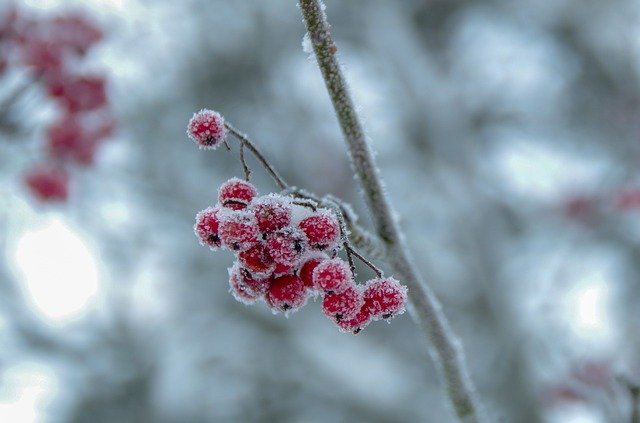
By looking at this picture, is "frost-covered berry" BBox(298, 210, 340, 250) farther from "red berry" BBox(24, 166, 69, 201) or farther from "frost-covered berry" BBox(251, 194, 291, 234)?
"red berry" BBox(24, 166, 69, 201)

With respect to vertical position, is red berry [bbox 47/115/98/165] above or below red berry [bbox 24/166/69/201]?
above

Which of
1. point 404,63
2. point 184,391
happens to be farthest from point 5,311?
point 404,63

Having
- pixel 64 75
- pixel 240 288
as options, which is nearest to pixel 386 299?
pixel 240 288

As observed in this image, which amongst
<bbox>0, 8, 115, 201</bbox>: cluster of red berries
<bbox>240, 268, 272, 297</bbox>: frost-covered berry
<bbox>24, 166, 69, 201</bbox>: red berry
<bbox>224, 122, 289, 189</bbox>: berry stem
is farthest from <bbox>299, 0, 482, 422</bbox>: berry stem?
<bbox>24, 166, 69, 201</bbox>: red berry

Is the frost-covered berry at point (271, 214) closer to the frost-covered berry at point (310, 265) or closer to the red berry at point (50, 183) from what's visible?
the frost-covered berry at point (310, 265)

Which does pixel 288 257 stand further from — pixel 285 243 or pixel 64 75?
pixel 64 75

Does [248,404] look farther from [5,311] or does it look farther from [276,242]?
[276,242]

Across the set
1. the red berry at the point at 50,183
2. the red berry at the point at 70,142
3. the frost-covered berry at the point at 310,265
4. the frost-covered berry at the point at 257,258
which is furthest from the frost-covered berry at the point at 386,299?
the red berry at the point at 50,183
